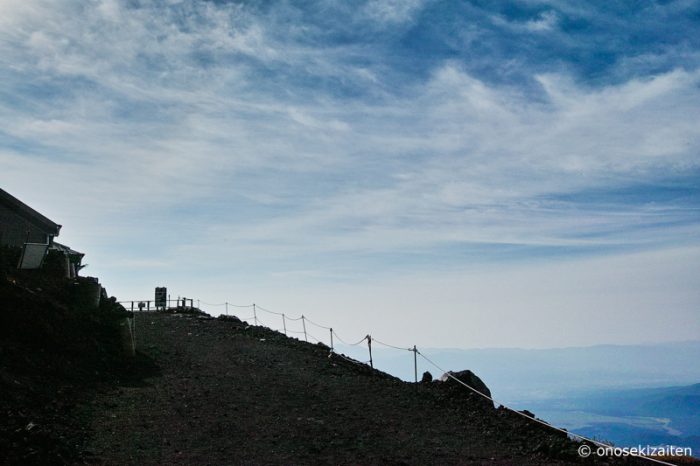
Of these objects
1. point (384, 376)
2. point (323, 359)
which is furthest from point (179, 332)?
point (384, 376)

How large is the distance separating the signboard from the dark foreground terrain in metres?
22.6

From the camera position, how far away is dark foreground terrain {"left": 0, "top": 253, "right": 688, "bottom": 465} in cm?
1151

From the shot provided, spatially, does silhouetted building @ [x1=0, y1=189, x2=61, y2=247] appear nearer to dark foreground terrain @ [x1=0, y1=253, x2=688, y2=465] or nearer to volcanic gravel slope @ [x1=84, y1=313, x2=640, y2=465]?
dark foreground terrain @ [x1=0, y1=253, x2=688, y2=465]

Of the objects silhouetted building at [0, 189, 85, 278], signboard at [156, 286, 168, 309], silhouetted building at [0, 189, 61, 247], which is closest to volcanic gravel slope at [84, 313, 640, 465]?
silhouetted building at [0, 189, 85, 278]

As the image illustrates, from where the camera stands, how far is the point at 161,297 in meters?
45.9

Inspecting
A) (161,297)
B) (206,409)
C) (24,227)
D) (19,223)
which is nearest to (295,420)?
(206,409)

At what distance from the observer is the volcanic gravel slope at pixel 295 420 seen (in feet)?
39.1

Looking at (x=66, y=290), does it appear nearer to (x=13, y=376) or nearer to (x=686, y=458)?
(x=13, y=376)

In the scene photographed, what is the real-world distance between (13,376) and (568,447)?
1357 cm

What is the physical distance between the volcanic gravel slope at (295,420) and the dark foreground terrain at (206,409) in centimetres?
4

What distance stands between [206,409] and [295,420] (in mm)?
2578

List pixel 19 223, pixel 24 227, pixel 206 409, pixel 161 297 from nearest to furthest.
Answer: pixel 206 409
pixel 19 223
pixel 24 227
pixel 161 297


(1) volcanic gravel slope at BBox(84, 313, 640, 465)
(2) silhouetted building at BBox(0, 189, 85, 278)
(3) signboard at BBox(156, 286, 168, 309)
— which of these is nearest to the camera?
(1) volcanic gravel slope at BBox(84, 313, 640, 465)

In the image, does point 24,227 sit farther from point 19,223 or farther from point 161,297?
point 161,297
